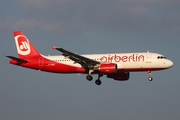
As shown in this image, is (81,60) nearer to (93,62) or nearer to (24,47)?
(93,62)

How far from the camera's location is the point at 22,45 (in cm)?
8331

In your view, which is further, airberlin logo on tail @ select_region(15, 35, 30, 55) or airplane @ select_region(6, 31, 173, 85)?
airberlin logo on tail @ select_region(15, 35, 30, 55)

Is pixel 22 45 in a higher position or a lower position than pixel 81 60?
higher

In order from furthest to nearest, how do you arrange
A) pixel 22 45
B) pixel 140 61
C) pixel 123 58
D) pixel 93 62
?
1. pixel 22 45
2. pixel 93 62
3. pixel 123 58
4. pixel 140 61

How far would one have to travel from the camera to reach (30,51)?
269ft

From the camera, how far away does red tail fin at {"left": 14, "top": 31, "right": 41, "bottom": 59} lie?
81562 millimetres

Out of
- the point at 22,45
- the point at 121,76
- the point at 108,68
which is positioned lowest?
the point at 121,76

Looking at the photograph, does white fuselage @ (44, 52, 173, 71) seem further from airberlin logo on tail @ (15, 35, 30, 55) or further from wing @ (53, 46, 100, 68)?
airberlin logo on tail @ (15, 35, 30, 55)

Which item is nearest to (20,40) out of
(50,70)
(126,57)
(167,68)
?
(50,70)

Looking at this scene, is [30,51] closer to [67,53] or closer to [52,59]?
[52,59]

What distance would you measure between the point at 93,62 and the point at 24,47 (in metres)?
14.4

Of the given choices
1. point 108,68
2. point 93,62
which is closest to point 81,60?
point 93,62

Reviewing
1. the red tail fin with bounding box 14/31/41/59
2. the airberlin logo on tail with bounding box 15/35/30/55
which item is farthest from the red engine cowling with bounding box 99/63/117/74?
the airberlin logo on tail with bounding box 15/35/30/55

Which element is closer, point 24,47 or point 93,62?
point 93,62
